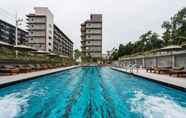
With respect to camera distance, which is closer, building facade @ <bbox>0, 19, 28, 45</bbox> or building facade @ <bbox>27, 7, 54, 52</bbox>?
building facade @ <bbox>27, 7, 54, 52</bbox>

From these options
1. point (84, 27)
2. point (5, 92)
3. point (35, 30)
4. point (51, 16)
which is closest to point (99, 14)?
point (84, 27)

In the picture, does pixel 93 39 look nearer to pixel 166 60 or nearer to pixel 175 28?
pixel 175 28

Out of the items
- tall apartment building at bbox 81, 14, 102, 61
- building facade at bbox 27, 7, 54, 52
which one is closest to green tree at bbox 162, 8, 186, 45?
building facade at bbox 27, 7, 54, 52

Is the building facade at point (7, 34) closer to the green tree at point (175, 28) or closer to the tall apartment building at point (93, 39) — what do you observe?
the tall apartment building at point (93, 39)

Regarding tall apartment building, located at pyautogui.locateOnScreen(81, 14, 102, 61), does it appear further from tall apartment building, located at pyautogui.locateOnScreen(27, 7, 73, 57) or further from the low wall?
the low wall

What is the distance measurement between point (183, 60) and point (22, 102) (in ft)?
54.3

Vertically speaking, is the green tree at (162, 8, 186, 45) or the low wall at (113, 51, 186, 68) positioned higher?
the green tree at (162, 8, 186, 45)

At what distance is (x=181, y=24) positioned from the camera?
1501 inches

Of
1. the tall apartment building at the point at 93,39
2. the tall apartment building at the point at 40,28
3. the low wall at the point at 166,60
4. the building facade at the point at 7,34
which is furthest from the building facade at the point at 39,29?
the low wall at the point at 166,60

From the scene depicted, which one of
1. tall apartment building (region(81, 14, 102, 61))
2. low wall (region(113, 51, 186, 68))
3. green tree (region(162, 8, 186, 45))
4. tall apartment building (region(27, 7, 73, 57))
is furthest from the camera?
tall apartment building (region(81, 14, 102, 61))

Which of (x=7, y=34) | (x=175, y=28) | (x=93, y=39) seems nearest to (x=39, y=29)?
(x=7, y=34)

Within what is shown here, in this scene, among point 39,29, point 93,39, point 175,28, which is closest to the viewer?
point 175,28

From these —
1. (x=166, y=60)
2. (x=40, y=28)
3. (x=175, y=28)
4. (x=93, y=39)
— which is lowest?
(x=166, y=60)

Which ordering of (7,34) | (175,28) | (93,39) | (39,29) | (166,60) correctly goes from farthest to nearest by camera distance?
1. (93,39)
2. (7,34)
3. (39,29)
4. (175,28)
5. (166,60)
